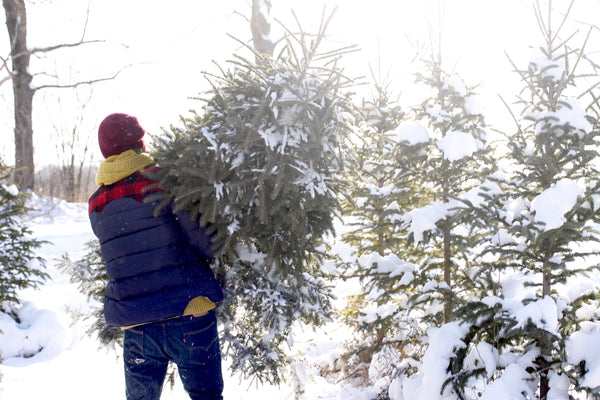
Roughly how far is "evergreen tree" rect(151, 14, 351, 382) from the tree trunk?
409 inches

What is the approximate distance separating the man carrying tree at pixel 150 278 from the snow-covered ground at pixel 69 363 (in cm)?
71

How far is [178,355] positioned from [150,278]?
52cm

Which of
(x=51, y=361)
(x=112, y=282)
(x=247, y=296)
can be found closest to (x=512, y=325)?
(x=247, y=296)

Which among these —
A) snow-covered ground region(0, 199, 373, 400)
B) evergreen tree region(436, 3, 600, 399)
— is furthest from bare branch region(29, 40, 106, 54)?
evergreen tree region(436, 3, 600, 399)

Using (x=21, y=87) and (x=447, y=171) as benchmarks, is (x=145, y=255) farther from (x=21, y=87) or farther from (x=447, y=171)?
(x=21, y=87)

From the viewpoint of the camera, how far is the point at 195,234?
8.39 feet

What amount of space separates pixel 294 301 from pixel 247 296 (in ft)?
1.24

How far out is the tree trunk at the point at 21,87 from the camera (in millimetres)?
10953

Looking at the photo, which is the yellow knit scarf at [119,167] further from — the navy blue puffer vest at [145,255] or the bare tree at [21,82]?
the bare tree at [21,82]

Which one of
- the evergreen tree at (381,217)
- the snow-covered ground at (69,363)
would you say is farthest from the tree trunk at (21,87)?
the evergreen tree at (381,217)

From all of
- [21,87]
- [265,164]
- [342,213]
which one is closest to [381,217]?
[342,213]

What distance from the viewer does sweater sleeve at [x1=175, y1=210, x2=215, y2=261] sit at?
2.54 metres

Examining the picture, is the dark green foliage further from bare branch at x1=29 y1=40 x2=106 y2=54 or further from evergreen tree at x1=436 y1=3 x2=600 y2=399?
bare branch at x1=29 y1=40 x2=106 y2=54

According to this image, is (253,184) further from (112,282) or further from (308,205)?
(112,282)
